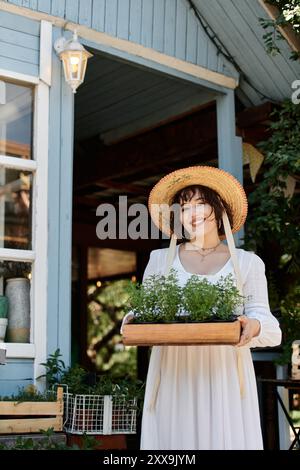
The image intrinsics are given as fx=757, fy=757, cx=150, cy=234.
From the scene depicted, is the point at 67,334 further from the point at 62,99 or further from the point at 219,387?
the point at 219,387

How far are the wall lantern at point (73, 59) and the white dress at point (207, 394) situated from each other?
2154 mm

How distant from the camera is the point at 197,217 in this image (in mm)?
3266

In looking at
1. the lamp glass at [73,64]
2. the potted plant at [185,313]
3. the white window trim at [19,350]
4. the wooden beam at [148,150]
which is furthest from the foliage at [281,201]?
the potted plant at [185,313]

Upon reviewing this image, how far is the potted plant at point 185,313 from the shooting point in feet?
9.47

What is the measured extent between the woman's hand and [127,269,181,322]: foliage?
27 cm

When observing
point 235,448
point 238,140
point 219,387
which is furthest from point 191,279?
point 238,140

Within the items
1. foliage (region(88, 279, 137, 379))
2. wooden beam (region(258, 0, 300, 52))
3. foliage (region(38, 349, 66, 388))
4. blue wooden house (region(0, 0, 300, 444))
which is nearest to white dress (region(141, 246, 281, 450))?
foliage (region(38, 349, 66, 388))

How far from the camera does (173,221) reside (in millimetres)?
3535

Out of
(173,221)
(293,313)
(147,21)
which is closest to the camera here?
(173,221)

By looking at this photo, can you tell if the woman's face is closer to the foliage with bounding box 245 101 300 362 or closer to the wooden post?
the foliage with bounding box 245 101 300 362

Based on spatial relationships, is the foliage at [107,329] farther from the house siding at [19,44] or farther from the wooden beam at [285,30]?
the house siding at [19,44]

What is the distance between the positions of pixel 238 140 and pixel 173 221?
267cm

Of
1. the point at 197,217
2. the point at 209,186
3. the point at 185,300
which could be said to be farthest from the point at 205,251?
the point at 185,300

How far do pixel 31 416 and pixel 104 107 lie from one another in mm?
3859
